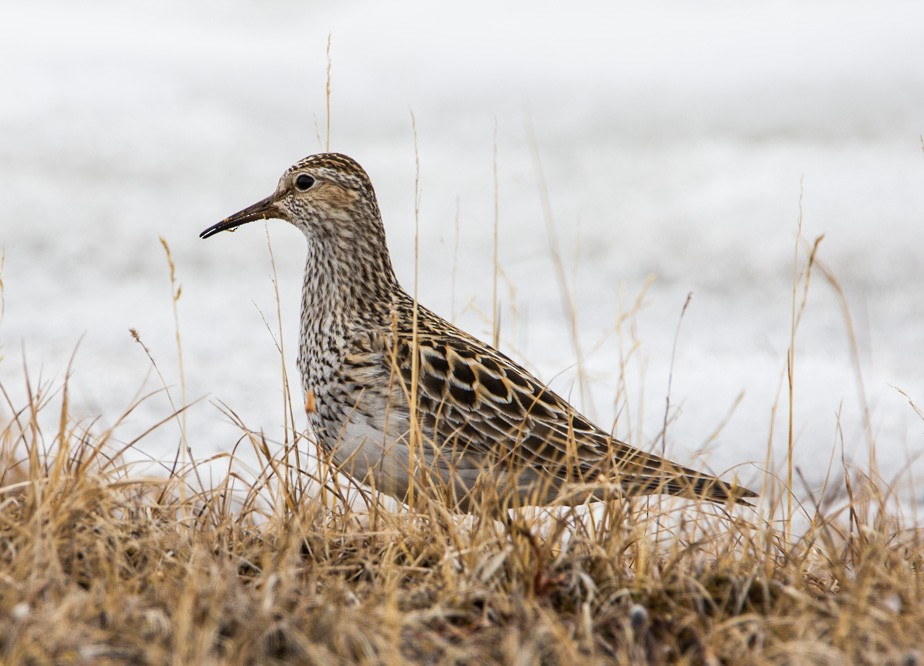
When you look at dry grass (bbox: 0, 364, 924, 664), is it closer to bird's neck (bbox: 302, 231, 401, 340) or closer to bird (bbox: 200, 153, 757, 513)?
bird (bbox: 200, 153, 757, 513)

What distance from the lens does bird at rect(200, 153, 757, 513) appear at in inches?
187

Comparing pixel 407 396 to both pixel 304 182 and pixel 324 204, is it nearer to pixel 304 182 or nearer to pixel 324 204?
pixel 324 204

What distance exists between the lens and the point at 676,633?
3281mm

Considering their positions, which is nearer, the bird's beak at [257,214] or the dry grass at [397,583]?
the dry grass at [397,583]

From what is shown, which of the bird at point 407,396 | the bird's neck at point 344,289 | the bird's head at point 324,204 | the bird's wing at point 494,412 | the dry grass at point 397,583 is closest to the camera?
the dry grass at point 397,583

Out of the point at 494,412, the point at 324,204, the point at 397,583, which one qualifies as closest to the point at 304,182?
the point at 324,204

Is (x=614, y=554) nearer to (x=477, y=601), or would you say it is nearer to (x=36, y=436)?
(x=477, y=601)

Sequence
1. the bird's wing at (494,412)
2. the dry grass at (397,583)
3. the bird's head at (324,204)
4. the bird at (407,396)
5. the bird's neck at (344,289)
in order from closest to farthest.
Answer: the dry grass at (397,583)
the bird at (407,396)
the bird's wing at (494,412)
the bird's neck at (344,289)
the bird's head at (324,204)

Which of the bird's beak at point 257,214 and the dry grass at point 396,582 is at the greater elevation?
the bird's beak at point 257,214

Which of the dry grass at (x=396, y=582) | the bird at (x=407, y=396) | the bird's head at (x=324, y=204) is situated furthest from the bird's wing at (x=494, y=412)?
the bird's head at (x=324, y=204)

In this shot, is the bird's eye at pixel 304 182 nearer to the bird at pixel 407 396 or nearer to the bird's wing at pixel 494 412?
the bird at pixel 407 396

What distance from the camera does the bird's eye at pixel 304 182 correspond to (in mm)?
6152

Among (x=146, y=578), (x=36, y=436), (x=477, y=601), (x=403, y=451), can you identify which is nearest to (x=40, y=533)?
(x=146, y=578)

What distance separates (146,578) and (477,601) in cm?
113
